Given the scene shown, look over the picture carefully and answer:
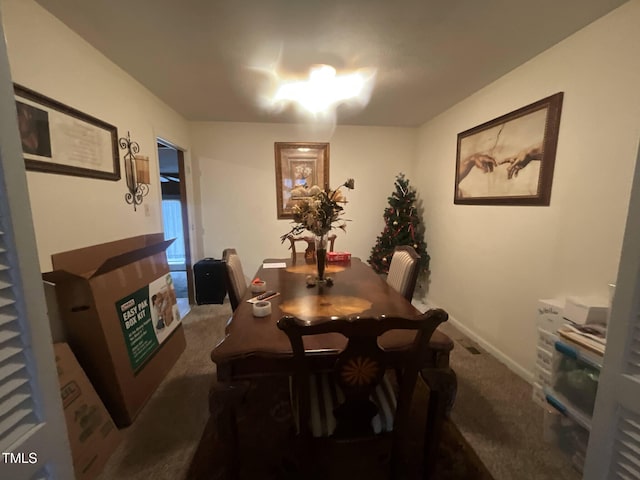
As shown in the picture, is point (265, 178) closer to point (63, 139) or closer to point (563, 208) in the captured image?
point (63, 139)

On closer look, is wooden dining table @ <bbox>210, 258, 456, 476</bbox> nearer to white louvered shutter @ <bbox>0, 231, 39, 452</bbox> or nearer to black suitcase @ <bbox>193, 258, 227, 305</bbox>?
white louvered shutter @ <bbox>0, 231, 39, 452</bbox>

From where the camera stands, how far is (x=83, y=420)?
1423 millimetres

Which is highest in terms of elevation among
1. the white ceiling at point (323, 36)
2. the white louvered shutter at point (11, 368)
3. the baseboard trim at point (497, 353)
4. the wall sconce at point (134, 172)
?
the white ceiling at point (323, 36)

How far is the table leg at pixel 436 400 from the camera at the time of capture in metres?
1.12

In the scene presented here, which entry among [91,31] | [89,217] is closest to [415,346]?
[89,217]

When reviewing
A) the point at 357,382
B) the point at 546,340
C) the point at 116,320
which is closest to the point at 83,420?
the point at 116,320

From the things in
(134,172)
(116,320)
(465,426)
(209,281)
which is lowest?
(465,426)

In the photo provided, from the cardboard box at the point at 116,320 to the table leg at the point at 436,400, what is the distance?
1.77 metres

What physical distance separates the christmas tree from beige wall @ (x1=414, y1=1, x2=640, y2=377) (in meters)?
0.65

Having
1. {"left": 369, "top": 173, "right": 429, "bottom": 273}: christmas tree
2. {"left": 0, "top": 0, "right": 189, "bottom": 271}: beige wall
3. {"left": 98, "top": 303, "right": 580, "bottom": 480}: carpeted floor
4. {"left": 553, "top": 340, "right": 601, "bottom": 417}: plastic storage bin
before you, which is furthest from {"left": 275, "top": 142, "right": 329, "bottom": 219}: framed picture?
{"left": 553, "top": 340, "right": 601, "bottom": 417}: plastic storage bin

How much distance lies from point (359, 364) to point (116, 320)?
1.62 metres

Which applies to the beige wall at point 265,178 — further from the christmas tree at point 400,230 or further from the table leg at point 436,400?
the table leg at point 436,400

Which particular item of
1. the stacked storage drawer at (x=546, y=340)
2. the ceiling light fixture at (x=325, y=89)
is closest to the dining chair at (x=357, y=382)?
the stacked storage drawer at (x=546, y=340)

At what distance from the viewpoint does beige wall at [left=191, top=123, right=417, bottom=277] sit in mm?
3662
